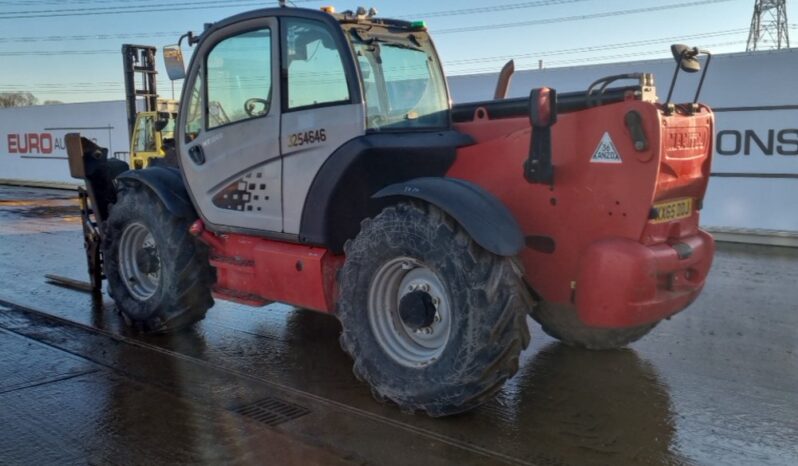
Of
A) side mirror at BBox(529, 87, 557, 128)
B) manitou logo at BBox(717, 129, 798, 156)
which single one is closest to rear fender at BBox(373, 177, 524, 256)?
side mirror at BBox(529, 87, 557, 128)

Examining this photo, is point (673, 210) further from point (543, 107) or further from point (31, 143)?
point (31, 143)

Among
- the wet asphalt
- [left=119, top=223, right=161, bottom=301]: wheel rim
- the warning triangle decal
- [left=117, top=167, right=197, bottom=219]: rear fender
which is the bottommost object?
the wet asphalt

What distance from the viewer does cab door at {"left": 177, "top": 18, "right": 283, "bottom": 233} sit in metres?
4.99

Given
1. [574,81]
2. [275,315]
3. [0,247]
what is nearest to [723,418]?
[275,315]

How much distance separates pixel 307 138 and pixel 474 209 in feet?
4.60

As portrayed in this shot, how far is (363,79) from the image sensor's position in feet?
15.2

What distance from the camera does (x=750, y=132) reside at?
1085cm

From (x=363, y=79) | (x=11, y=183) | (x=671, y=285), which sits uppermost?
(x=363, y=79)

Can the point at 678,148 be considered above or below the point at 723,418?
above

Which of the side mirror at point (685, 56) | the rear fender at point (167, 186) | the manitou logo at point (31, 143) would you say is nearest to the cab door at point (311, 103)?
the rear fender at point (167, 186)

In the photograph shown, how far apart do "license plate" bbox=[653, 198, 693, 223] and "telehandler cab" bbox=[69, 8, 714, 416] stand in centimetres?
2

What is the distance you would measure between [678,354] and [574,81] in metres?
7.56

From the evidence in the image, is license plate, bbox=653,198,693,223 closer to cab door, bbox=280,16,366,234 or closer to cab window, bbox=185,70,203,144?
cab door, bbox=280,16,366,234

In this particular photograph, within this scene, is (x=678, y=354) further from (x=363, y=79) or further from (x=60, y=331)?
(x=60, y=331)
